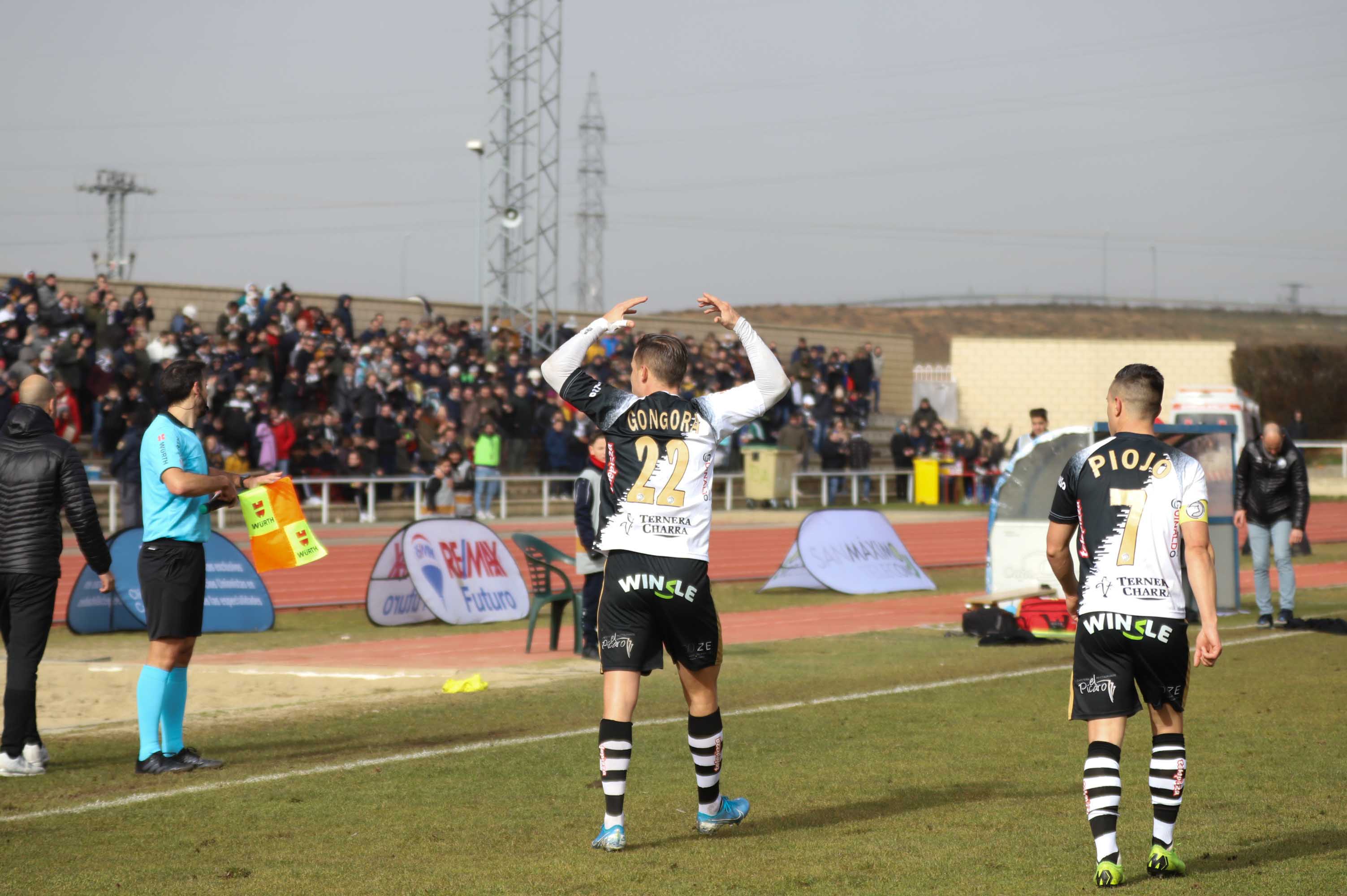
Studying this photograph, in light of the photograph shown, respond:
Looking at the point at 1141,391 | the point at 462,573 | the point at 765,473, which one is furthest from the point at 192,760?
the point at 765,473

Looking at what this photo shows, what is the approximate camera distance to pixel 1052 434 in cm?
1617

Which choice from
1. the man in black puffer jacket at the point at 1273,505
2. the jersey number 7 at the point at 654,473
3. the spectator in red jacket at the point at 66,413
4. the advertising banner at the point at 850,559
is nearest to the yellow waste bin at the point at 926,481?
the advertising banner at the point at 850,559

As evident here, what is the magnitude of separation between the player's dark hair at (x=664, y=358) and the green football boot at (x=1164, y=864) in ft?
8.47

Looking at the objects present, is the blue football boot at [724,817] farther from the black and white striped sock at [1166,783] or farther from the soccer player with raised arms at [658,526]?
the black and white striped sock at [1166,783]

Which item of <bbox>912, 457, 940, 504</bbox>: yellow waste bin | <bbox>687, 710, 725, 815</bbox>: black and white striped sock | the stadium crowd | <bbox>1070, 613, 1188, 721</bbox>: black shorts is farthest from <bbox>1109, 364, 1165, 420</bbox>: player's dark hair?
<bbox>912, 457, 940, 504</bbox>: yellow waste bin

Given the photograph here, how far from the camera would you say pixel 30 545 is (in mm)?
7812

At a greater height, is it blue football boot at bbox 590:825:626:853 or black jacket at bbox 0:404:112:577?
black jacket at bbox 0:404:112:577

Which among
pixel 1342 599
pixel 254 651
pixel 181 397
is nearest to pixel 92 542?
pixel 181 397

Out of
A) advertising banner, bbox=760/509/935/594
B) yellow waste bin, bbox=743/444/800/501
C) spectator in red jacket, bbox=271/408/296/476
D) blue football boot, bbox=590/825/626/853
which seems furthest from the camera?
yellow waste bin, bbox=743/444/800/501

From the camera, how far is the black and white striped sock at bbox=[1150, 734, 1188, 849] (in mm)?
5262

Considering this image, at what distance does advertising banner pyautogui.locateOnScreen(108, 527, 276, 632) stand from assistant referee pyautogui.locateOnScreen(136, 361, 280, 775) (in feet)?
25.7

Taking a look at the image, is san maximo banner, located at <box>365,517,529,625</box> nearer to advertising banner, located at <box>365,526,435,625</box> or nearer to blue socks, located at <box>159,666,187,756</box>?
advertising banner, located at <box>365,526,435,625</box>

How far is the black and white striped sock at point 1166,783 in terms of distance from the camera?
17.3 feet

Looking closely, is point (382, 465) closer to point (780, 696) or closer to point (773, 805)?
point (780, 696)
